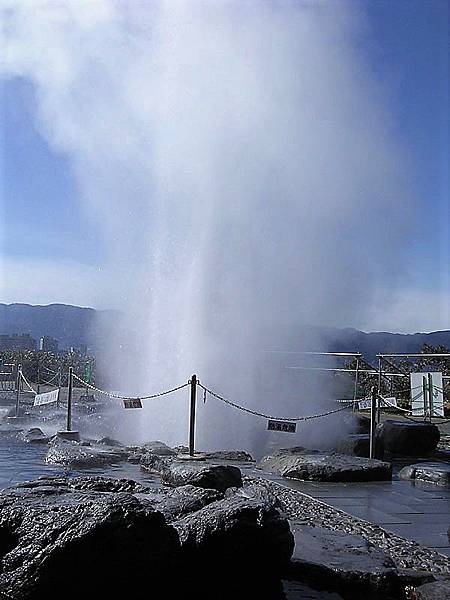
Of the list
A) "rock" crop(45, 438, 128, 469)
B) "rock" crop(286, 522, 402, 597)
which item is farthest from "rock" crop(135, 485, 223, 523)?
"rock" crop(45, 438, 128, 469)

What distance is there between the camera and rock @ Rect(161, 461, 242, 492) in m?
7.36

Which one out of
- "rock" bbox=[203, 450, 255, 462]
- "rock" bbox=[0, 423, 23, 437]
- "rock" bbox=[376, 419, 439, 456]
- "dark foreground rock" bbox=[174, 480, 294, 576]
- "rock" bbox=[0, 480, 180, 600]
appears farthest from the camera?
"rock" bbox=[0, 423, 23, 437]

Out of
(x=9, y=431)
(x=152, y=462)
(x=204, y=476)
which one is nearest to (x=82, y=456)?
(x=152, y=462)

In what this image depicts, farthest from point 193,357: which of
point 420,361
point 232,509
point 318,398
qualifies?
point 232,509

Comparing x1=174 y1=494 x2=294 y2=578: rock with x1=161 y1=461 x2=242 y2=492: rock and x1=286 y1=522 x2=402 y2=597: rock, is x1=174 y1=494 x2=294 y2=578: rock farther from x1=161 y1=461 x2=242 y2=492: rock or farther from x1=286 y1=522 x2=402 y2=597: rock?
x1=161 y1=461 x2=242 y2=492: rock

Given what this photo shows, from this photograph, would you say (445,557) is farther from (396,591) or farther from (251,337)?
(251,337)

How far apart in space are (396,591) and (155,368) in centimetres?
985

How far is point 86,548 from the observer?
13.8 ft

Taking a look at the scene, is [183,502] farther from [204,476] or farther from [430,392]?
[430,392]

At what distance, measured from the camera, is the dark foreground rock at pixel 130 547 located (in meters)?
4.21

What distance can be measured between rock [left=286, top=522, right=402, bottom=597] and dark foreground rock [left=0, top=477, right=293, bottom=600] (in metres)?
0.21

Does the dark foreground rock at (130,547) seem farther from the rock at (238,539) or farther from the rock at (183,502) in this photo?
the rock at (183,502)

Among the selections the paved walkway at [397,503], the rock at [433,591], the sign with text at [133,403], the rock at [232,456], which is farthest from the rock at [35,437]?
the rock at [433,591]

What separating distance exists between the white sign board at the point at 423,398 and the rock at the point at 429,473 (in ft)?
15.0
